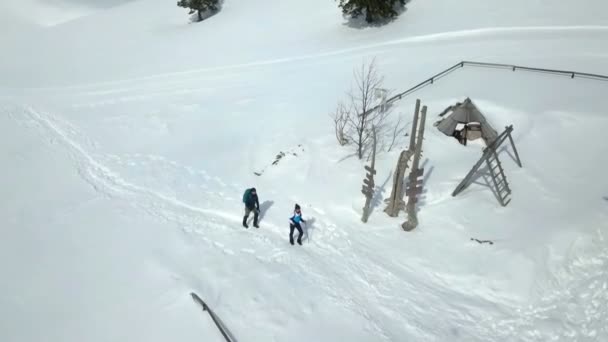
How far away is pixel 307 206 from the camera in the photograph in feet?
47.8

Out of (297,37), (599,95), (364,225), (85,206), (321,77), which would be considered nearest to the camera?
(364,225)

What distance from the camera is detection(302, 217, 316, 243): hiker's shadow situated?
13.1 meters

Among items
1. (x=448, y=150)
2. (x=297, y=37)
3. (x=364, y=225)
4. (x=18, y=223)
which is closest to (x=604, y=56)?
(x=448, y=150)

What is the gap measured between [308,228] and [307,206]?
124 cm

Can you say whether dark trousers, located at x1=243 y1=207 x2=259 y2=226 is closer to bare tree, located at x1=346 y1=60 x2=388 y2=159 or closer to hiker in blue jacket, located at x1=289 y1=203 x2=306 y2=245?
hiker in blue jacket, located at x1=289 y1=203 x2=306 y2=245

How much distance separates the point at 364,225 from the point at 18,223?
11.8m

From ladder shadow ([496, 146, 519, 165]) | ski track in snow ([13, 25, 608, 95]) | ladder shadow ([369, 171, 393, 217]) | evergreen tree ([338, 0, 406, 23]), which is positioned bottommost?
ladder shadow ([369, 171, 393, 217])

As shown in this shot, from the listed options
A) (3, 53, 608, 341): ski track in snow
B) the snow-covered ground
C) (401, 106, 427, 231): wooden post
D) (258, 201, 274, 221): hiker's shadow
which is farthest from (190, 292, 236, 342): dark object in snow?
(401, 106, 427, 231): wooden post

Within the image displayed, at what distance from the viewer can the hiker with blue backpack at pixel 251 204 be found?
12828 millimetres

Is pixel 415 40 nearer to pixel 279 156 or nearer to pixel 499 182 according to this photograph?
pixel 279 156

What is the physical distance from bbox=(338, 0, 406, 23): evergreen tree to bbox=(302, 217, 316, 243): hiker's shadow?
20353mm

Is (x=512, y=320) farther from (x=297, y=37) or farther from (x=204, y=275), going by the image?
(x=297, y=37)

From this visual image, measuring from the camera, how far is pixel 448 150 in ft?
51.6

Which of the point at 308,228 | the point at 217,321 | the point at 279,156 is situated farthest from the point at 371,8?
the point at 217,321
